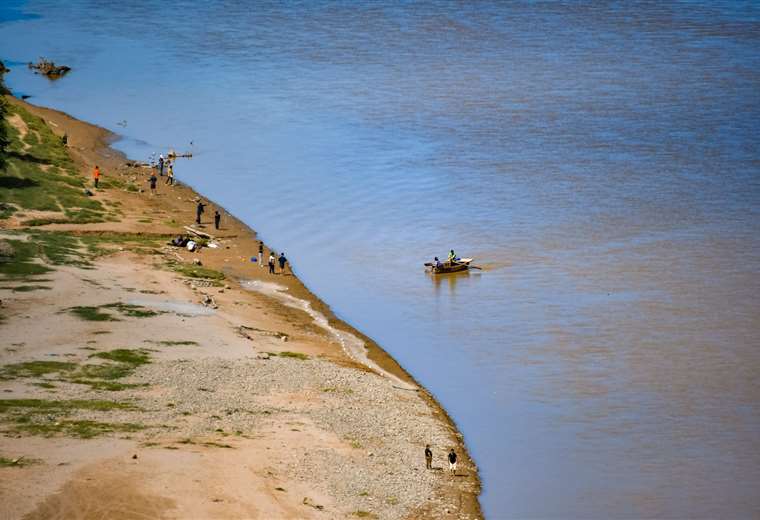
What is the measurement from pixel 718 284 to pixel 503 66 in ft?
167

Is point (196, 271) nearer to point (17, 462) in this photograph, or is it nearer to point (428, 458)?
point (428, 458)

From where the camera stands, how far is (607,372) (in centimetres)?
4612

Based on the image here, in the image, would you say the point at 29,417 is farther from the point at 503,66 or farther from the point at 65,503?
the point at 503,66

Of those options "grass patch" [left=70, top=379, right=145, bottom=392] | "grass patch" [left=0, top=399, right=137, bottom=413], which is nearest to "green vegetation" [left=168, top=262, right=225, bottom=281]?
"grass patch" [left=70, top=379, right=145, bottom=392]

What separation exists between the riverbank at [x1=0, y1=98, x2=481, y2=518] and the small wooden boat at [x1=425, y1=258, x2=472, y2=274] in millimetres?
6315

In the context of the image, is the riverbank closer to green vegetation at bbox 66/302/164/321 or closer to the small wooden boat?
green vegetation at bbox 66/302/164/321

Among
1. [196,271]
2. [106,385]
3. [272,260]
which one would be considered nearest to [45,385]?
[106,385]

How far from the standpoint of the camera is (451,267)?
188ft

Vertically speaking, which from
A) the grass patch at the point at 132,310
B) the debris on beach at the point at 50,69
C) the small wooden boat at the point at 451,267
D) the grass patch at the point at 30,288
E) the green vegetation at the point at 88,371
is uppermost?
the debris on beach at the point at 50,69

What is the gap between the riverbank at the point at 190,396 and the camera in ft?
107

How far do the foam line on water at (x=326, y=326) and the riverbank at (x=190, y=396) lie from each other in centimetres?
11

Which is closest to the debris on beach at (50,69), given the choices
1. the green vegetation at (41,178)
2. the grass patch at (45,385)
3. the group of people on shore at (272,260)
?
the green vegetation at (41,178)

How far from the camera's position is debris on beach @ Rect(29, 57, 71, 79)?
10881cm

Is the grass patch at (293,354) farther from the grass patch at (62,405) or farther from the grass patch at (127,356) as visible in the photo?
the grass patch at (62,405)
